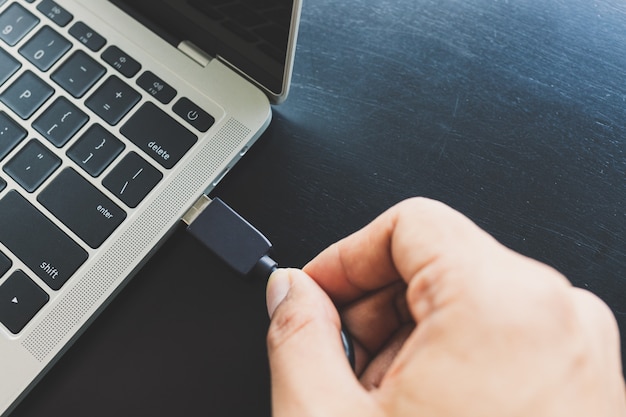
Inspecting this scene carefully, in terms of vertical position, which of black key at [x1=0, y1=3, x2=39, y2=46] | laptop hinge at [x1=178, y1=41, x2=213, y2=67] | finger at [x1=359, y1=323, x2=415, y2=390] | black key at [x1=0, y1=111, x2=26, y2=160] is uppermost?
black key at [x1=0, y1=3, x2=39, y2=46]

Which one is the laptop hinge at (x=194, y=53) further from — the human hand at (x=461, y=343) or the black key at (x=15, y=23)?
the human hand at (x=461, y=343)

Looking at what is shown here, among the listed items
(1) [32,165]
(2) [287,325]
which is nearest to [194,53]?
(1) [32,165]

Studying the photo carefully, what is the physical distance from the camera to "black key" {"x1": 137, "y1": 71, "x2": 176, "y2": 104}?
1.72 ft

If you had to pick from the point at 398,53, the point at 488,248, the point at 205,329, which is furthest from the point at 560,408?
the point at 398,53

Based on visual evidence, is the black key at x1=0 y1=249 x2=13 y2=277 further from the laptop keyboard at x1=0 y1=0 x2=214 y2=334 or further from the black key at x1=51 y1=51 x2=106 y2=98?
the black key at x1=51 y1=51 x2=106 y2=98

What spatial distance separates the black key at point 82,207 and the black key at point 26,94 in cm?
7

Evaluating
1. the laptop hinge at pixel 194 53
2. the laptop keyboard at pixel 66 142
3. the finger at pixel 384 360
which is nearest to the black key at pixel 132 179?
the laptop keyboard at pixel 66 142

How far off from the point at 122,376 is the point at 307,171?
23cm

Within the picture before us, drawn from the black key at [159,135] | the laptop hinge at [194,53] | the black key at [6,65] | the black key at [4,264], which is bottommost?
the black key at [4,264]

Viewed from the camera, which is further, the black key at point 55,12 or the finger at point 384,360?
the black key at point 55,12

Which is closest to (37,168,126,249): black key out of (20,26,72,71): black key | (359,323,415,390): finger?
(20,26,72,71): black key

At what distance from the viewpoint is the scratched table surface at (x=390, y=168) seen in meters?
0.49

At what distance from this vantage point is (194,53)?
55 cm

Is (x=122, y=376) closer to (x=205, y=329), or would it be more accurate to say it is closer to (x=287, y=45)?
(x=205, y=329)
